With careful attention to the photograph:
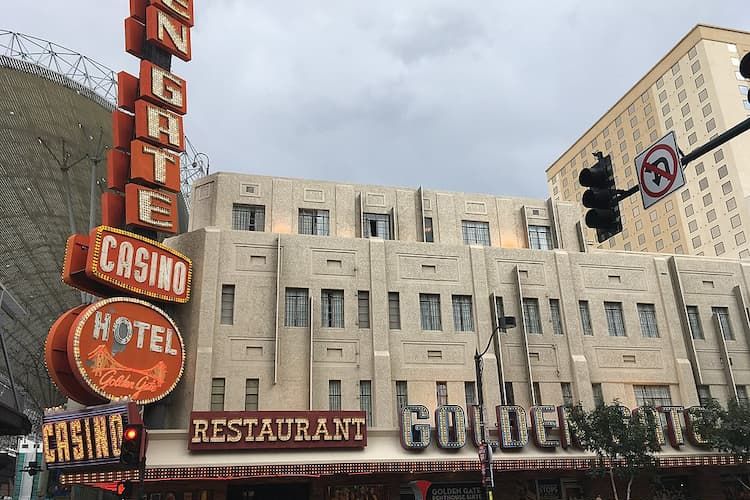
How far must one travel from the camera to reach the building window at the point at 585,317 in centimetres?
3472

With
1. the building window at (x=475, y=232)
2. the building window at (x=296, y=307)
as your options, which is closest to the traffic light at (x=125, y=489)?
the building window at (x=296, y=307)

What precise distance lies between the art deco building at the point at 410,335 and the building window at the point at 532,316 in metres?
0.12

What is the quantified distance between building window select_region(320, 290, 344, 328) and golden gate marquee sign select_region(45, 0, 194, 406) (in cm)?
670

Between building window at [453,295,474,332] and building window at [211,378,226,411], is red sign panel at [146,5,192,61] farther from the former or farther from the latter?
building window at [453,295,474,332]

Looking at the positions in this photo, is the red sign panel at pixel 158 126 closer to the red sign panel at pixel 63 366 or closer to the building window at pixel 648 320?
the red sign panel at pixel 63 366

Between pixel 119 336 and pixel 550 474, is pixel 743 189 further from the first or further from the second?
pixel 119 336

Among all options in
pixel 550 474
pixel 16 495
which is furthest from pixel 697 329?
pixel 16 495

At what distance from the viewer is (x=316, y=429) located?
26438 millimetres

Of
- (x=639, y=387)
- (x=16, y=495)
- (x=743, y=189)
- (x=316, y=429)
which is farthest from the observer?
(x=16, y=495)

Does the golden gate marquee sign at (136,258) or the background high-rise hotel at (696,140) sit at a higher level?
the background high-rise hotel at (696,140)

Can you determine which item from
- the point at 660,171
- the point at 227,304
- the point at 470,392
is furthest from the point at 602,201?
the point at 227,304

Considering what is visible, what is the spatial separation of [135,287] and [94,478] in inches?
318

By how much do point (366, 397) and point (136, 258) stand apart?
12635 mm

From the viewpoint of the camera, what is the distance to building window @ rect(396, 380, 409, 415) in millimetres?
31016
